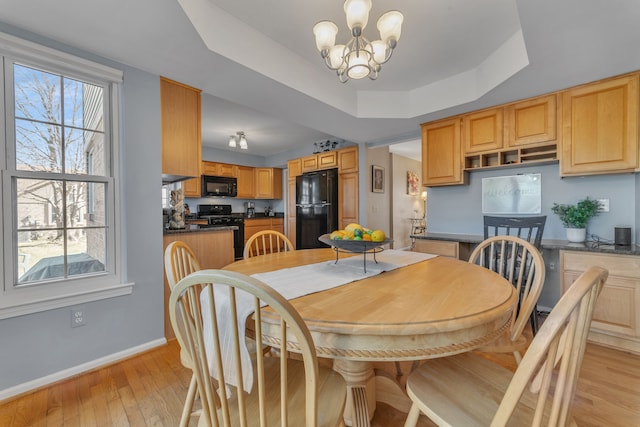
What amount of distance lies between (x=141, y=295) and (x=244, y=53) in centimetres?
197

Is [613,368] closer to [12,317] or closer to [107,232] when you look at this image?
[107,232]

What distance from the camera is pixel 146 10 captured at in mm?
1462

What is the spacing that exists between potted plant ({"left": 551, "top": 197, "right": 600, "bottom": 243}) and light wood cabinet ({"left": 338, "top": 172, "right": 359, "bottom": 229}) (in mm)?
2514

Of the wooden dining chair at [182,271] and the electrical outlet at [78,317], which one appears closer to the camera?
the wooden dining chair at [182,271]

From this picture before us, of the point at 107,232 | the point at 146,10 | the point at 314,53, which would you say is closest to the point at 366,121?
the point at 314,53

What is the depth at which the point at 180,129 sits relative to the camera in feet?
7.66

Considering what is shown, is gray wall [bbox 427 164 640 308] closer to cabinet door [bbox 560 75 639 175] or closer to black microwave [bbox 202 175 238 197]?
cabinet door [bbox 560 75 639 175]

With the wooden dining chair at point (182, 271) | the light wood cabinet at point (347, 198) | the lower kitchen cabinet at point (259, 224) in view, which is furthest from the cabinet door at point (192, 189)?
the wooden dining chair at point (182, 271)

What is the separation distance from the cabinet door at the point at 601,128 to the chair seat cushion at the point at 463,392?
2263 mm

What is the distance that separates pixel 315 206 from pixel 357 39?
338 centimetres

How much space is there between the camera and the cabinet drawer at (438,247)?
280cm

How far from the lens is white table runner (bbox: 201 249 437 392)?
2.60 ft

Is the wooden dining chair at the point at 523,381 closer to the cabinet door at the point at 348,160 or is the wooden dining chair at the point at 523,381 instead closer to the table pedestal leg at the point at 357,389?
the table pedestal leg at the point at 357,389

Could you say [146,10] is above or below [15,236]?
above
